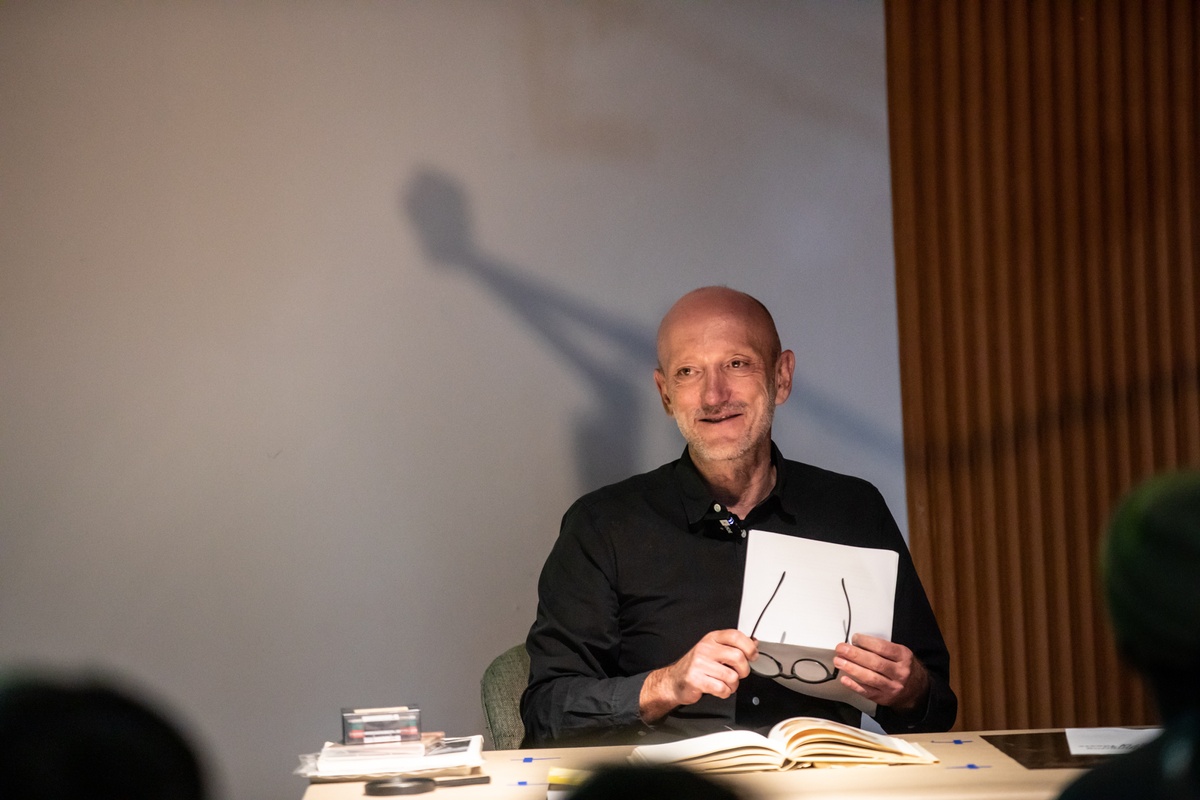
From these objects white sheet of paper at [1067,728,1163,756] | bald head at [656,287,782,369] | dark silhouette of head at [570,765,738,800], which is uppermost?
bald head at [656,287,782,369]

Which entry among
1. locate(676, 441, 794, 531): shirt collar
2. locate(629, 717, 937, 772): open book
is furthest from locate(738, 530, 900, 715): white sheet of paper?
locate(676, 441, 794, 531): shirt collar

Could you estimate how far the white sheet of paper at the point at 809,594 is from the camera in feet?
7.18

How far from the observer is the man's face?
284 centimetres

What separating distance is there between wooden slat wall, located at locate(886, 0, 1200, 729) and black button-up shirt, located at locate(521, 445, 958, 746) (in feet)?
2.83

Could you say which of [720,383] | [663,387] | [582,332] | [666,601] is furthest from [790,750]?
[582,332]

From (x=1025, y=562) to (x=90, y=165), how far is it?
124 inches

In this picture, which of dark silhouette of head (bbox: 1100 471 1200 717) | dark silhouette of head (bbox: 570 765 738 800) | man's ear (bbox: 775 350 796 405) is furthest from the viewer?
man's ear (bbox: 775 350 796 405)

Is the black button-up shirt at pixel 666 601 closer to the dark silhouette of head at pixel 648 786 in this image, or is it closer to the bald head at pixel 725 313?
the bald head at pixel 725 313

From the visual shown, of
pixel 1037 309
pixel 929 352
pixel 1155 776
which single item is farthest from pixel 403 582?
pixel 1155 776

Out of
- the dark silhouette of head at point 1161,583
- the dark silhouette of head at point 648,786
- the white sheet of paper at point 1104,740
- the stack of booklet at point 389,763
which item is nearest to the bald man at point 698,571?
the white sheet of paper at point 1104,740

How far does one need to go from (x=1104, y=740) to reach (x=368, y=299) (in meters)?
2.39

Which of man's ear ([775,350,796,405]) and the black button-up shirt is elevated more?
man's ear ([775,350,796,405])

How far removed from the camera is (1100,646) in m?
3.66

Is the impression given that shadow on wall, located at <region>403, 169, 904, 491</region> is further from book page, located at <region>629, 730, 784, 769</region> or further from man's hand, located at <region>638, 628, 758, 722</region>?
book page, located at <region>629, 730, 784, 769</region>
